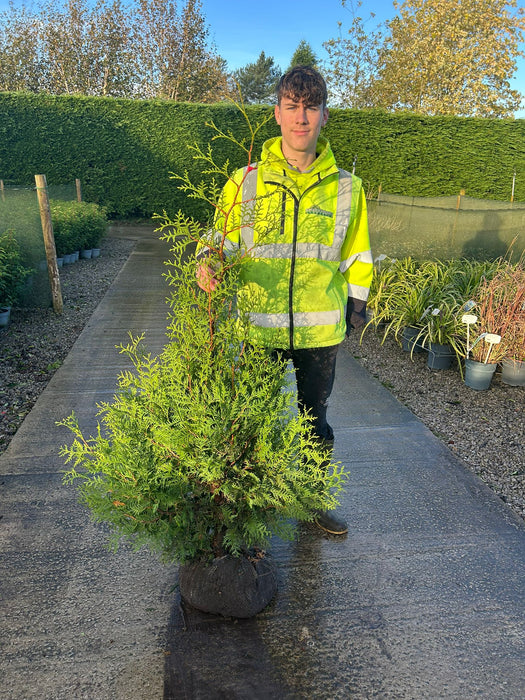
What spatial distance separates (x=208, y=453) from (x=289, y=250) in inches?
36.0

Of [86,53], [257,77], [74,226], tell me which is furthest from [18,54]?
[257,77]

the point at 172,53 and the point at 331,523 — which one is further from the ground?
the point at 172,53

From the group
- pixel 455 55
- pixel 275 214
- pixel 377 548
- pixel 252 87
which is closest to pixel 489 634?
pixel 377 548

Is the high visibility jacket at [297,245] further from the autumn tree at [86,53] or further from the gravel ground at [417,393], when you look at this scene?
the autumn tree at [86,53]

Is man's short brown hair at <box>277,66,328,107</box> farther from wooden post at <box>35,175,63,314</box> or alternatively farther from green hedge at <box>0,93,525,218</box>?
green hedge at <box>0,93,525,218</box>

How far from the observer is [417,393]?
451cm

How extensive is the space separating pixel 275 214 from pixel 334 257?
402 millimetres

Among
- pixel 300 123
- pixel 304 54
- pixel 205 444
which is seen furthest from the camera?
pixel 304 54

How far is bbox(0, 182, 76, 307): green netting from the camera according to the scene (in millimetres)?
6230

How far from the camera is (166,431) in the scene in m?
1.80

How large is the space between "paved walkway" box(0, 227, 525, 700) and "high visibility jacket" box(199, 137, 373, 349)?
1138 mm

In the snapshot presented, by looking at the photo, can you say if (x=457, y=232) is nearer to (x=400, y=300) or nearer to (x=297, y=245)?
(x=400, y=300)

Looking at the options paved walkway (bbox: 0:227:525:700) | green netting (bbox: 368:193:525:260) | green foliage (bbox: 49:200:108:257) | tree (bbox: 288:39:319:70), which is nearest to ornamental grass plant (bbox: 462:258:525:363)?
paved walkway (bbox: 0:227:525:700)

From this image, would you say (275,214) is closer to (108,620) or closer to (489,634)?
(108,620)
